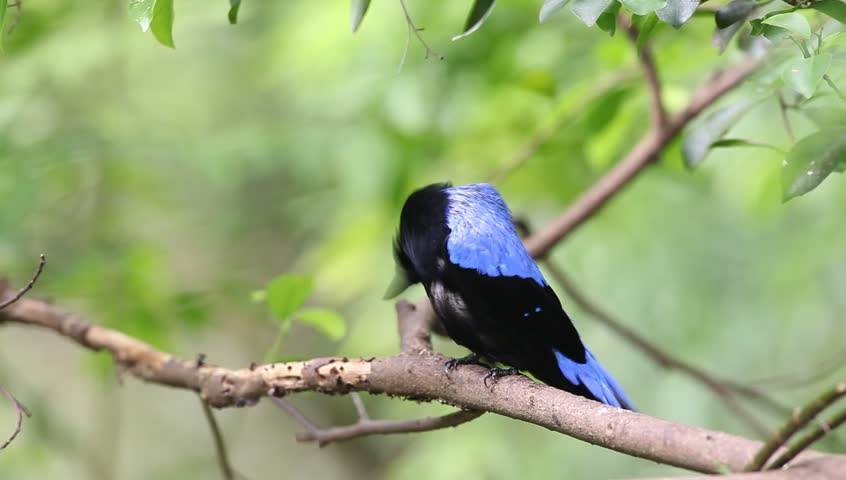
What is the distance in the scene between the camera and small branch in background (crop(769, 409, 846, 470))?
1.15 metres

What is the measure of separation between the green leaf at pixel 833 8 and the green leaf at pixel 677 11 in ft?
0.65

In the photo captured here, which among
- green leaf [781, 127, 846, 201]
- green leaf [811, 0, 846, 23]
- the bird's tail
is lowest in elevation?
the bird's tail

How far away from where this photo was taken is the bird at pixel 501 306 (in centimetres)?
215

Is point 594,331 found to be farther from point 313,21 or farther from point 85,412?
point 85,412

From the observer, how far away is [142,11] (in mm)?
1520

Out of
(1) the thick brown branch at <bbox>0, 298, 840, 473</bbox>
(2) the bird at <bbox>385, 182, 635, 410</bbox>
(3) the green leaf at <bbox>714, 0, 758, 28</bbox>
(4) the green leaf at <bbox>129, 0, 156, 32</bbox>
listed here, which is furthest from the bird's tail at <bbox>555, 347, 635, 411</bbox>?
(4) the green leaf at <bbox>129, 0, 156, 32</bbox>

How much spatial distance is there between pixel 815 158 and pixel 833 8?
0.89ft

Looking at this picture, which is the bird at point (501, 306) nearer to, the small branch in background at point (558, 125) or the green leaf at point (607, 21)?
the green leaf at point (607, 21)

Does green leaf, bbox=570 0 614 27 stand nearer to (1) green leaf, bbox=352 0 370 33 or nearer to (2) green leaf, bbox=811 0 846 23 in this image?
(2) green leaf, bbox=811 0 846 23

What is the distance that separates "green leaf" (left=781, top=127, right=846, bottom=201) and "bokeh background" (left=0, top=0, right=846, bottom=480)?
420mm

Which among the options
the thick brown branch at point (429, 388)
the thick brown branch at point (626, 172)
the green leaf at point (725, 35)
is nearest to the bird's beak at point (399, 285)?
the thick brown branch at point (429, 388)

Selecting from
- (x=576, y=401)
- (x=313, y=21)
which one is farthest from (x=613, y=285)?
(x=576, y=401)

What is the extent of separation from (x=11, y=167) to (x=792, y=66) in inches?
104

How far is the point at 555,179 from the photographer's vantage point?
3.79 meters
